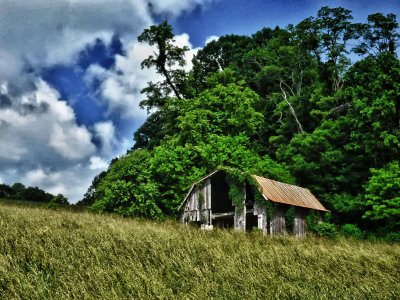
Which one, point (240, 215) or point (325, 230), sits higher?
point (240, 215)

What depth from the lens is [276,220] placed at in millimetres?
25875

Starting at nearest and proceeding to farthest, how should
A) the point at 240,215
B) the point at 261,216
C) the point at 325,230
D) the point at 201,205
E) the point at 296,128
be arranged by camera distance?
the point at 261,216, the point at 240,215, the point at 201,205, the point at 325,230, the point at 296,128

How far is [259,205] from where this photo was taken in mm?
25875

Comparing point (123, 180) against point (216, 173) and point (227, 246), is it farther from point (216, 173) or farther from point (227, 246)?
point (227, 246)

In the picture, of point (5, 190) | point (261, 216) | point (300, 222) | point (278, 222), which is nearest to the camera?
point (261, 216)

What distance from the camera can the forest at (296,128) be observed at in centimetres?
3153

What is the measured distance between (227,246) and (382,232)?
2598 centimetres

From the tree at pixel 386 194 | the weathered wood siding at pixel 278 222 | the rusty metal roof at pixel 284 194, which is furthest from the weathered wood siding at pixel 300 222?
the tree at pixel 386 194

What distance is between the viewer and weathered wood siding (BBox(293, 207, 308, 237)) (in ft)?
89.4

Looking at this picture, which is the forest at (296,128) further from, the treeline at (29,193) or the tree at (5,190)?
the tree at (5,190)

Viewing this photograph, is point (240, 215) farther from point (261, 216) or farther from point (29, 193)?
point (29, 193)

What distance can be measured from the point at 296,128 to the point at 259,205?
1993cm

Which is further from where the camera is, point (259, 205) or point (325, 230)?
point (325, 230)

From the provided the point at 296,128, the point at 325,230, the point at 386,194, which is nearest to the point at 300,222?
the point at 325,230
